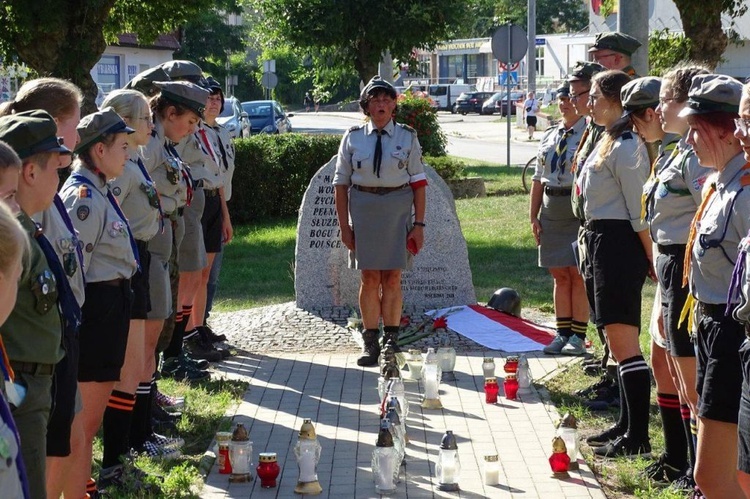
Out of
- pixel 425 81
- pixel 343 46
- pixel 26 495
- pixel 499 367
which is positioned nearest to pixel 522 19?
pixel 425 81

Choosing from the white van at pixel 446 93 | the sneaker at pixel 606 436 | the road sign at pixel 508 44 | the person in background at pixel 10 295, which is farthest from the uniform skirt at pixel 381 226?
the white van at pixel 446 93

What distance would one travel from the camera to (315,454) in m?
5.76

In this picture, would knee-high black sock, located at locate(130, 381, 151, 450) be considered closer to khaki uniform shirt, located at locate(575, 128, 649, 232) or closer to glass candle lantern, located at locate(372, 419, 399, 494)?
glass candle lantern, located at locate(372, 419, 399, 494)

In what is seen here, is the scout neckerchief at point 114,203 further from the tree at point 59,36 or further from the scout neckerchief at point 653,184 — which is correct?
the tree at point 59,36

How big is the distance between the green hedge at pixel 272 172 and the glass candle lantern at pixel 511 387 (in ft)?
33.0

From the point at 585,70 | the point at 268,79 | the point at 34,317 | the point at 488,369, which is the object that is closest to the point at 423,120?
the point at 585,70

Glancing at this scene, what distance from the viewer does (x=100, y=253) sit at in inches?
198

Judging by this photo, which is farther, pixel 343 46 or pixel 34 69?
pixel 343 46

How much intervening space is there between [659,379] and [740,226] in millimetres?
1558

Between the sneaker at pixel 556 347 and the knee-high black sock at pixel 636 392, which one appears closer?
the knee-high black sock at pixel 636 392

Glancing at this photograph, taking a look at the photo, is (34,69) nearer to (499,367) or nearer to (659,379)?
(499,367)

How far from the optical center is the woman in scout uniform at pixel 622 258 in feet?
20.0

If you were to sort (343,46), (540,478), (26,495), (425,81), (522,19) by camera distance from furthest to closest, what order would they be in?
(522,19) → (425,81) → (343,46) → (540,478) → (26,495)

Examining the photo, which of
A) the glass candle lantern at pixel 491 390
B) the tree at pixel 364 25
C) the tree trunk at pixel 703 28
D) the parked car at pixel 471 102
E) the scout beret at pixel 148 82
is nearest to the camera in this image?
the scout beret at pixel 148 82
